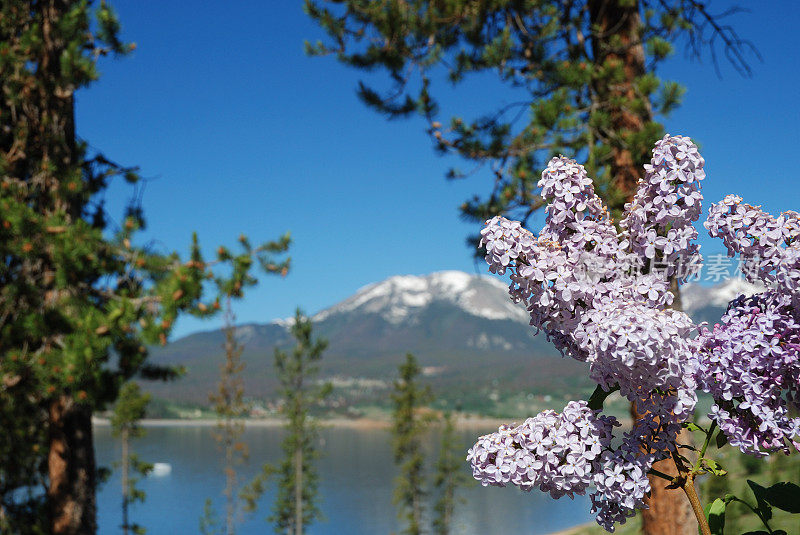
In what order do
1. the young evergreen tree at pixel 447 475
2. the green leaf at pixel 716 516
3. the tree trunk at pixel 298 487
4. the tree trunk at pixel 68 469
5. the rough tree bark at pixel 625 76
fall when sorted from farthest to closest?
the young evergreen tree at pixel 447 475 < the tree trunk at pixel 298 487 < the tree trunk at pixel 68 469 < the rough tree bark at pixel 625 76 < the green leaf at pixel 716 516

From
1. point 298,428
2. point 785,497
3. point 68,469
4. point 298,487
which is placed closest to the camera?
point 785,497

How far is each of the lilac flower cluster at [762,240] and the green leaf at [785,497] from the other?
45cm

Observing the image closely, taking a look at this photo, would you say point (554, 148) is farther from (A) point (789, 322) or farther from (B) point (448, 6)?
(A) point (789, 322)

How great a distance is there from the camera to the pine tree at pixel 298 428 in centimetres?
2706

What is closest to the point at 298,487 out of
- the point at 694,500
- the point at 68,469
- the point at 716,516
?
the point at 68,469

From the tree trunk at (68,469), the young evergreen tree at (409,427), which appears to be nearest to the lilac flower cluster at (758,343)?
the tree trunk at (68,469)

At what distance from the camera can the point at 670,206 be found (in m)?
1.46

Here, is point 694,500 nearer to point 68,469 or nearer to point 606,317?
point 606,317

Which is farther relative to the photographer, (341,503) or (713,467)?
(341,503)

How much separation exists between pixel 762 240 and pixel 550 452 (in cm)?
62

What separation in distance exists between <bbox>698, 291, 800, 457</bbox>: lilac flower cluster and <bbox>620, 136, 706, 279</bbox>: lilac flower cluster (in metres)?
0.19

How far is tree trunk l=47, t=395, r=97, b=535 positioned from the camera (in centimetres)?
623

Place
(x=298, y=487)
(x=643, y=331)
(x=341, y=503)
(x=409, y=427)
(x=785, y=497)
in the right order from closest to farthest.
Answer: (x=643, y=331) < (x=785, y=497) < (x=409, y=427) < (x=298, y=487) < (x=341, y=503)

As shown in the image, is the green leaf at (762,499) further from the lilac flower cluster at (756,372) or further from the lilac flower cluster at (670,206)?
the lilac flower cluster at (670,206)
